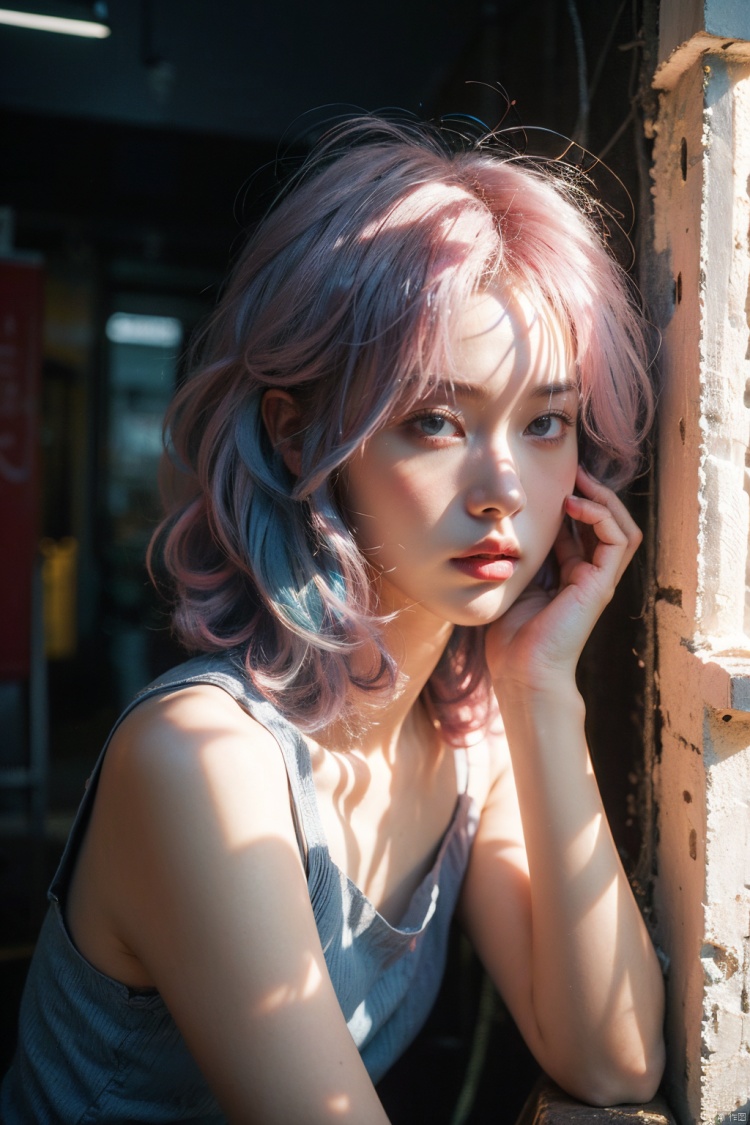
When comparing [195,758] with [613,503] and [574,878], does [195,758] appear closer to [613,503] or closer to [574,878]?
[574,878]

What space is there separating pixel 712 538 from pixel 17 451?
139 inches

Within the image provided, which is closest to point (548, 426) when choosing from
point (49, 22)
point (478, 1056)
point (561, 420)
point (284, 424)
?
point (561, 420)

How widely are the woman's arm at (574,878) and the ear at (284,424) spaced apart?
459 mm

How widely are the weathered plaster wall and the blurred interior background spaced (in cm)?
19

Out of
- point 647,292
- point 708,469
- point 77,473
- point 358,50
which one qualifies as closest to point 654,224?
point 647,292

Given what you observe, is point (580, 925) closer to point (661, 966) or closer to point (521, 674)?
point (661, 966)

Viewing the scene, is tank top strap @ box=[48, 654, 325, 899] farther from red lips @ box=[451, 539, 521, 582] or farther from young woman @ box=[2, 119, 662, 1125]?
red lips @ box=[451, 539, 521, 582]

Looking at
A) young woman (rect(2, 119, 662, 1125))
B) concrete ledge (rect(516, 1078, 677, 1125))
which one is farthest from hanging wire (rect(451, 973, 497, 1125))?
concrete ledge (rect(516, 1078, 677, 1125))

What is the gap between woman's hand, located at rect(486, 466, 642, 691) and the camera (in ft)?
4.61

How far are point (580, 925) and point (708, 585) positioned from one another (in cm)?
56

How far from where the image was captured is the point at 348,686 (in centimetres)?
142

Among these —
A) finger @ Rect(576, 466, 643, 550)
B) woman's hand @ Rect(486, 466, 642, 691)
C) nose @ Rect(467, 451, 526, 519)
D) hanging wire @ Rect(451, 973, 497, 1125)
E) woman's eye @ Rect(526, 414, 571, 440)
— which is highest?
woman's eye @ Rect(526, 414, 571, 440)

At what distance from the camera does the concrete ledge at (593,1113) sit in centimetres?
129

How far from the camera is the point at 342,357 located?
127 centimetres
